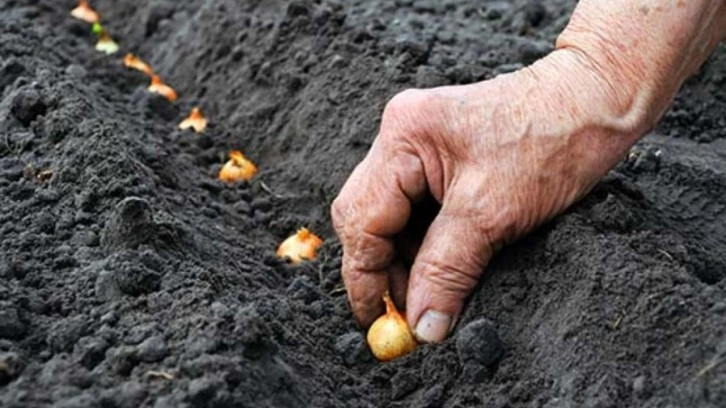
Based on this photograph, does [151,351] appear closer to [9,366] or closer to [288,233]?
[9,366]

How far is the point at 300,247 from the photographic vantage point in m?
3.53

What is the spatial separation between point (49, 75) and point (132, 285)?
159 centimetres

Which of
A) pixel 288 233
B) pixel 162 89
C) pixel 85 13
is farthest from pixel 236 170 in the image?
pixel 85 13

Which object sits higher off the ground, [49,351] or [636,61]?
[636,61]

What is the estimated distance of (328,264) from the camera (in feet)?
11.3

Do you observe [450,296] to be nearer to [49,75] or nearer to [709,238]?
[709,238]

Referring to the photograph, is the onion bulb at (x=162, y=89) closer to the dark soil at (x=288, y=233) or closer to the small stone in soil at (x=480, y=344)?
the dark soil at (x=288, y=233)

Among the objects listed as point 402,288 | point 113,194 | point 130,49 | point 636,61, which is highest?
point 636,61

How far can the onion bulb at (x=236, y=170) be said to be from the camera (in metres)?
4.10

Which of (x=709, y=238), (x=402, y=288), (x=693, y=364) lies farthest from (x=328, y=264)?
(x=693, y=364)

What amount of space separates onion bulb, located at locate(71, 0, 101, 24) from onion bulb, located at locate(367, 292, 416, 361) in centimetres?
309

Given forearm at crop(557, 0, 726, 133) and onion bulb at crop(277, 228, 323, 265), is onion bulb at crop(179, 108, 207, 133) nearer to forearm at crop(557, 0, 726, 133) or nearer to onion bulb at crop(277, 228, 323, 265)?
onion bulb at crop(277, 228, 323, 265)

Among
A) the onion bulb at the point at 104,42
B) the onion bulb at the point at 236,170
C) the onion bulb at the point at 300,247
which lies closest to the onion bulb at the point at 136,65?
the onion bulb at the point at 104,42

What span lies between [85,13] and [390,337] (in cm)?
322
